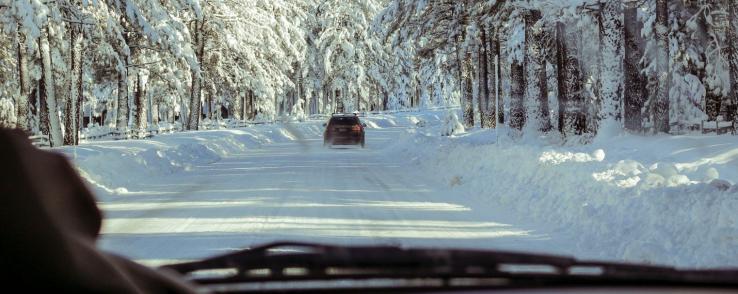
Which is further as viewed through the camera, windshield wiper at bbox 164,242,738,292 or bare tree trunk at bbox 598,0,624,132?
bare tree trunk at bbox 598,0,624,132

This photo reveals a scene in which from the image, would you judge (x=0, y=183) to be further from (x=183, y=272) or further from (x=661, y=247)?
(x=661, y=247)

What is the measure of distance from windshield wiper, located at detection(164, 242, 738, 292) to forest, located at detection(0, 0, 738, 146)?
19656 mm

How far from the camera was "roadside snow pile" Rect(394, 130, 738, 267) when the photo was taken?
24.2 feet

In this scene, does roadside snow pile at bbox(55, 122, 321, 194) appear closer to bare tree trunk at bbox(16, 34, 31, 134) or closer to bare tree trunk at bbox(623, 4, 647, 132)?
bare tree trunk at bbox(16, 34, 31, 134)

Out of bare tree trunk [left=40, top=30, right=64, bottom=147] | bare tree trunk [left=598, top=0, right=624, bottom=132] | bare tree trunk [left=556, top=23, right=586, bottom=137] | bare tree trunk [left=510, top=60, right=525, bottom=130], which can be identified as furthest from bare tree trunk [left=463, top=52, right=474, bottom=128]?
bare tree trunk [left=40, top=30, right=64, bottom=147]

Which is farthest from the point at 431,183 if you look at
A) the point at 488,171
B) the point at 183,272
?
the point at 183,272

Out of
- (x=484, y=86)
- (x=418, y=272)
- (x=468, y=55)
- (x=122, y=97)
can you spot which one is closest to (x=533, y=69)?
(x=484, y=86)

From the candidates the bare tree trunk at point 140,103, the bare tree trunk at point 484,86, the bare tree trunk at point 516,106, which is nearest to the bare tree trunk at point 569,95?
the bare tree trunk at point 516,106

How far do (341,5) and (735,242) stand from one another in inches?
2426

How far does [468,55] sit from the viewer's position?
41812mm

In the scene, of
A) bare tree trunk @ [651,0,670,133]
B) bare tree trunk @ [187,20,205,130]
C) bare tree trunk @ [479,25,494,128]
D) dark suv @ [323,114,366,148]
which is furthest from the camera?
bare tree trunk @ [187,20,205,130]

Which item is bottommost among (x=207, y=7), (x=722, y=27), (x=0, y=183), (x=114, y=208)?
(x=114, y=208)

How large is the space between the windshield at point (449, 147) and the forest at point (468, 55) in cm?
11

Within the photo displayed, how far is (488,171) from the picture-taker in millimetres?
16203
